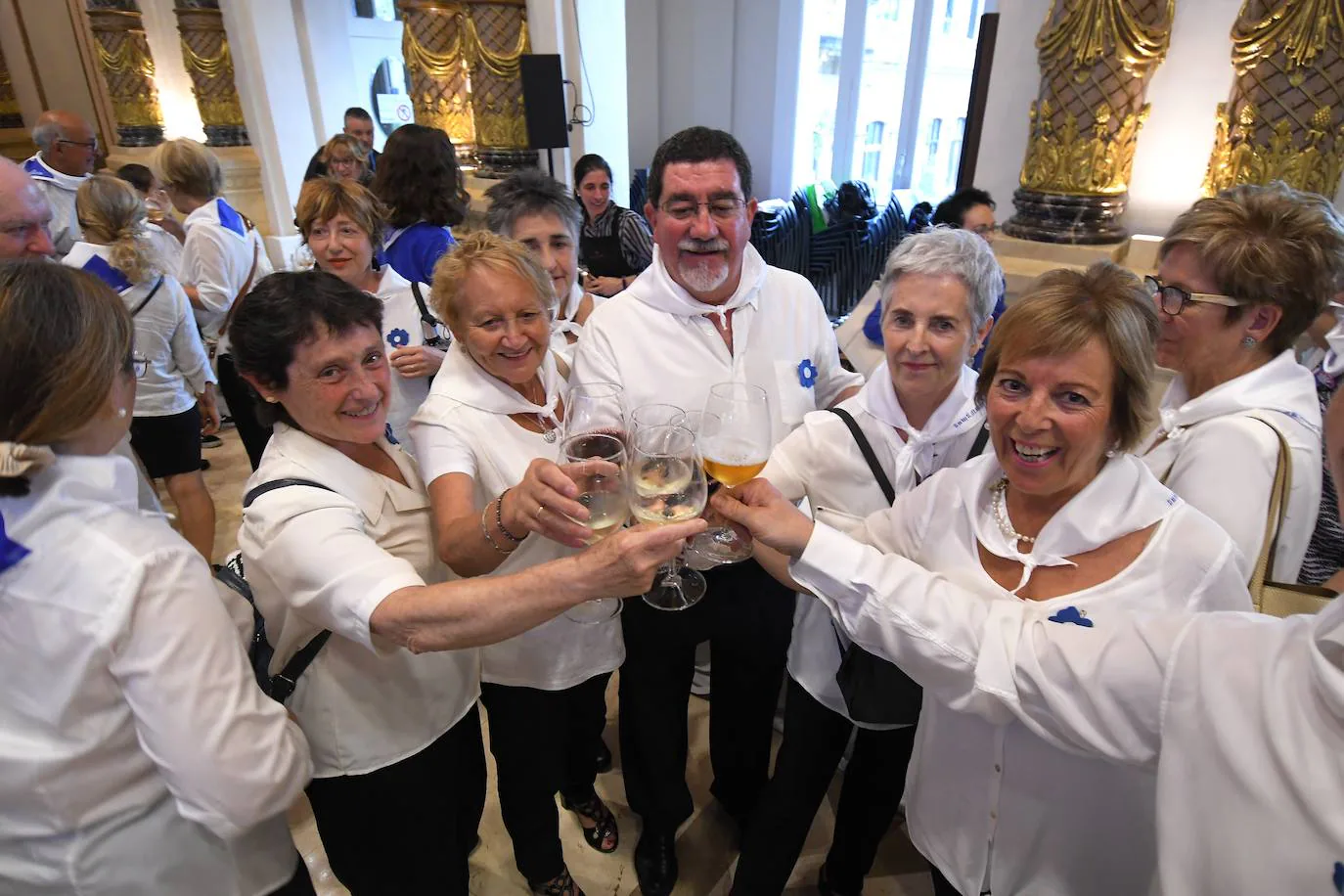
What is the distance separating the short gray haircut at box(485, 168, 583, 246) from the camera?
2.48 metres

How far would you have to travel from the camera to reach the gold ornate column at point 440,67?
6.36m

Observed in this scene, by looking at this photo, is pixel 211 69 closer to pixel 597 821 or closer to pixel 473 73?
pixel 473 73

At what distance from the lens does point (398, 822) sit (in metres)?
1.60

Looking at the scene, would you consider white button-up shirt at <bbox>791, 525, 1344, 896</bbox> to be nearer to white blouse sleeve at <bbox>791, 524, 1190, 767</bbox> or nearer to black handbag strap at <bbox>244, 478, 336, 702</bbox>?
white blouse sleeve at <bbox>791, 524, 1190, 767</bbox>

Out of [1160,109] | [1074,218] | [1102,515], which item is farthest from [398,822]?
[1160,109]

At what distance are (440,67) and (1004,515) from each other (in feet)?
22.8

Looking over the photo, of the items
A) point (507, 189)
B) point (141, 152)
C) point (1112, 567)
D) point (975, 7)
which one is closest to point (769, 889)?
point (1112, 567)

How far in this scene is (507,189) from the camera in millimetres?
2535

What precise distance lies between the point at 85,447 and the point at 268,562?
1.09 feet

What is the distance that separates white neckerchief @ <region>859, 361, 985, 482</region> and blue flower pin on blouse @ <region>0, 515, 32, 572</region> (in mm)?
1579

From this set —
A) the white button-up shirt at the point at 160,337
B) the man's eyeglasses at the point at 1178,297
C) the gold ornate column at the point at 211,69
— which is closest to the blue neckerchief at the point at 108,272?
the white button-up shirt at the point at 160,337

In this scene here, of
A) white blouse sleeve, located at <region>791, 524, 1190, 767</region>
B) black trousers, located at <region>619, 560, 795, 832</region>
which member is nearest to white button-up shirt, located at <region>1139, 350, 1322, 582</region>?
white blouse sleeve, located at <region>791, 524, 1190, 767</region>

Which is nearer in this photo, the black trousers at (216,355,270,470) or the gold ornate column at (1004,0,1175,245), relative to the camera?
the black trousers at (216,355,270,470)

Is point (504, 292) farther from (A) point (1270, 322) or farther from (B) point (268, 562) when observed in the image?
(A) point (1270, 322)
